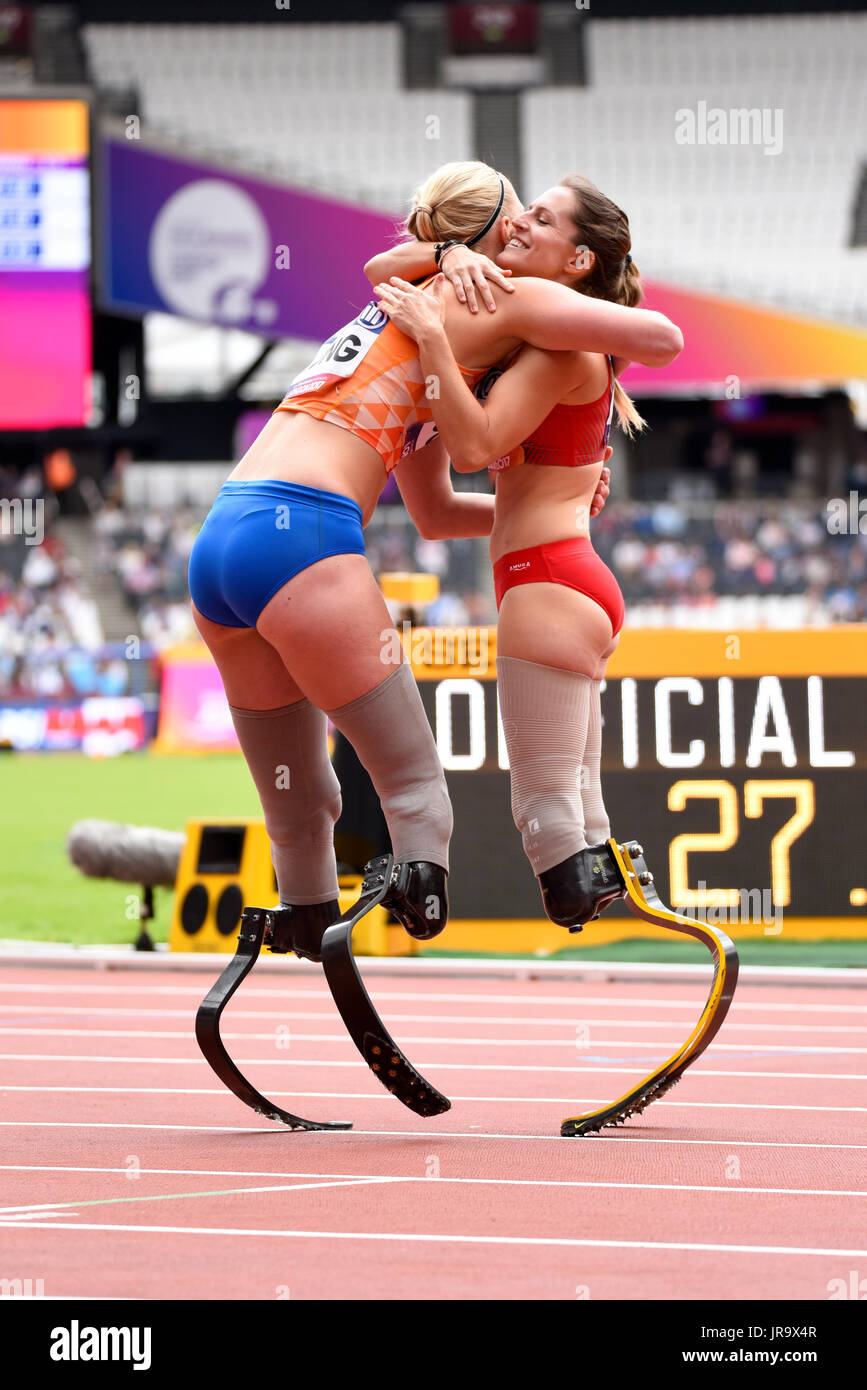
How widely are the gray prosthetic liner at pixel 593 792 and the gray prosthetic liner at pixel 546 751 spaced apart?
11cm

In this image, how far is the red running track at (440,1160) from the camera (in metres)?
3.11

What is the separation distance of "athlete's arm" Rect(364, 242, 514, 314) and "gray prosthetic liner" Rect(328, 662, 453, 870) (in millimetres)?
816

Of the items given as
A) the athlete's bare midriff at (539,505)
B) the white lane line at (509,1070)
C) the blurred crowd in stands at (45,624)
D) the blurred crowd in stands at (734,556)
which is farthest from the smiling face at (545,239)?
the blurred crowd in stands at (45,624)

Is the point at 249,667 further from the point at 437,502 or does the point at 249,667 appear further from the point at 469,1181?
the point at 469,1181

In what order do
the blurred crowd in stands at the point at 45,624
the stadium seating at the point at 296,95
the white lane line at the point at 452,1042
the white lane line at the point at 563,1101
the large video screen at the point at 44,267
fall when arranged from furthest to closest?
the stadium seating at the point at 296,95 → the large video screen at the point at 44,267 → the blurred crowd in stands at the point at 45,624 → the white lane line at the point at 452,1042 → the white lane line at the point at 563,1101

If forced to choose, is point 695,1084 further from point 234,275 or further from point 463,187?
point 234,275

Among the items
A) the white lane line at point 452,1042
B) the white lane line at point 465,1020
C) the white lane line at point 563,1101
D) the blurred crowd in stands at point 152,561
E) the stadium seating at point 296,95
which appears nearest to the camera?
the white lane line at point 563,1101

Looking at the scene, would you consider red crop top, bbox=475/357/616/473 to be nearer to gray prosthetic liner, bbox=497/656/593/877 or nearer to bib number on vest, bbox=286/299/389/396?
bib number on vest, bbox=286/299/389/396

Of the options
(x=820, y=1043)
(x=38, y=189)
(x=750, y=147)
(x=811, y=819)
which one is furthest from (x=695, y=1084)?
(x=750, y=147)

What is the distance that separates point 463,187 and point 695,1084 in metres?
2.58

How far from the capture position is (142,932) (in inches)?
352

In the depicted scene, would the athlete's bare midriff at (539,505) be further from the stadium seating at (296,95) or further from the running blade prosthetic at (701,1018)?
the stadium seating at (296,95)

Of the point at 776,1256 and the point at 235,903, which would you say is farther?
the point at 235,903

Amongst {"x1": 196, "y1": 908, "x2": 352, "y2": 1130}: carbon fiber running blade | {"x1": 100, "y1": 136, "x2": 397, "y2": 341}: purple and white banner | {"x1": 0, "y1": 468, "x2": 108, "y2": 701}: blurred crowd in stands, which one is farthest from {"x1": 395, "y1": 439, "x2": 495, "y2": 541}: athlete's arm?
{"x1": 100, "y1": 136, "x2": 397, "y2": 341}: purple and white banner
